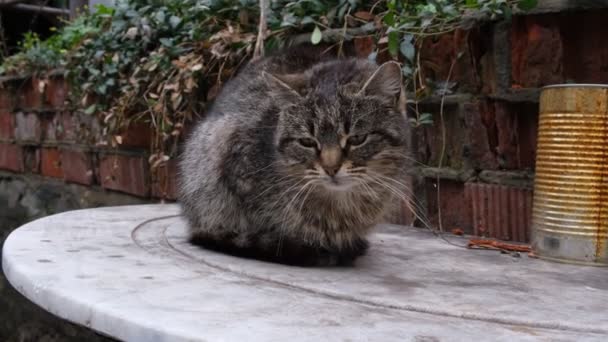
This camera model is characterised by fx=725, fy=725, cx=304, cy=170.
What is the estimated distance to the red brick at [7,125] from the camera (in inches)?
169

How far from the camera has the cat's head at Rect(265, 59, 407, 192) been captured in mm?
1643

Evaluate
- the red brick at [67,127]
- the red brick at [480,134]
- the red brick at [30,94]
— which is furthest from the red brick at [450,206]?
the red brick at [30,94]

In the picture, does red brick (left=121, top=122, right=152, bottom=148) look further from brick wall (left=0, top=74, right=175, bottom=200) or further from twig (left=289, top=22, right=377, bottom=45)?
twig (left=289, top=22, right=377, bottom=45)

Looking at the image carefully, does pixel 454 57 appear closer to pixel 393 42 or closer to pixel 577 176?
pixel 393 42

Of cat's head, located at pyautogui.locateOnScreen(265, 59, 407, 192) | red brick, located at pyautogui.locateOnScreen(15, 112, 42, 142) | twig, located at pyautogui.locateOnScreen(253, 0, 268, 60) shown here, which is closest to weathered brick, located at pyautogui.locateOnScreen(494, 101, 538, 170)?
cat's head, located at pyautogui.locateOnScreen(265, 59, 407, 192)

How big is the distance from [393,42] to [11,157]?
2973 millimetres

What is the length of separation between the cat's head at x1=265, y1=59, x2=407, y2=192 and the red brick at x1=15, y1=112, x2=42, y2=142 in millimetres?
2640

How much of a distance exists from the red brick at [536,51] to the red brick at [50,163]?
8.75 feet

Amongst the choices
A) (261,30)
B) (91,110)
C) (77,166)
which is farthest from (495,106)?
(77,166)

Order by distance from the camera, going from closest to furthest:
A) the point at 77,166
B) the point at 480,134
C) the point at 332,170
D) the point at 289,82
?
the point at 332,170 → the point at 289,82 → the point at 480,134 → the point at 77,166

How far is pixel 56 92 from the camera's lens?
12.7ft

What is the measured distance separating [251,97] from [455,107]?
662 mm

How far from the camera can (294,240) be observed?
1.70 metres

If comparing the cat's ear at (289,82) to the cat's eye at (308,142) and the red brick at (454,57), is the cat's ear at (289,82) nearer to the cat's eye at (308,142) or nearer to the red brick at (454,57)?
the cat's eye at (308,142)
